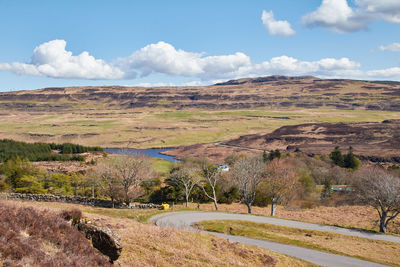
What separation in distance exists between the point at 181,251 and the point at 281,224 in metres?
18.7

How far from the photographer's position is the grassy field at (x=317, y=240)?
81.9 feet

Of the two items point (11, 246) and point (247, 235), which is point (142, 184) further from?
point (11, 246)

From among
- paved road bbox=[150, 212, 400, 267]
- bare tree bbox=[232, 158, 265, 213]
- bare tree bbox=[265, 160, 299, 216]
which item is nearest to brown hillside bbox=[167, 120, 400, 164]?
bare tree bbox=[265, 160, 299, 216]

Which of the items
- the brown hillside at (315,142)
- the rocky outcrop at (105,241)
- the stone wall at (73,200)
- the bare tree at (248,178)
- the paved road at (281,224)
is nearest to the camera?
the rocky outcrop at (105,241)

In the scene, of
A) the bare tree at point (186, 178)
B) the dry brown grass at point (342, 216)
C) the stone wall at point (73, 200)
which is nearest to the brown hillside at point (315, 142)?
the dry brown grass at point (342, 216)

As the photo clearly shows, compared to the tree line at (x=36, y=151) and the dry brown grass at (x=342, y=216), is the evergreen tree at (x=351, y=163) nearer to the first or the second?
the dry brown grass at (x=342, y=216)

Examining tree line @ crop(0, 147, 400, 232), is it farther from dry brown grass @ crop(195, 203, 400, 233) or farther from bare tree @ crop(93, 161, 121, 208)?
dry brown grass @ crop(195, 203, 400, 233)

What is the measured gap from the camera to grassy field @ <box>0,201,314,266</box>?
53.2 feet

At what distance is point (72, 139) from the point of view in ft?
519

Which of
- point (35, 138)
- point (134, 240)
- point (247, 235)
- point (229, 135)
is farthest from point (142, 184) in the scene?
point (35, 138)

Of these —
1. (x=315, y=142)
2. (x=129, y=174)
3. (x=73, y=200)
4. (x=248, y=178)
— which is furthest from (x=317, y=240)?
(x=315, y=142)

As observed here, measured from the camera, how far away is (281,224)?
33438mm

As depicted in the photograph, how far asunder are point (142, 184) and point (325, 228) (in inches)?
1159

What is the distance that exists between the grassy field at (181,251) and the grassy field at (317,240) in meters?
5.85
